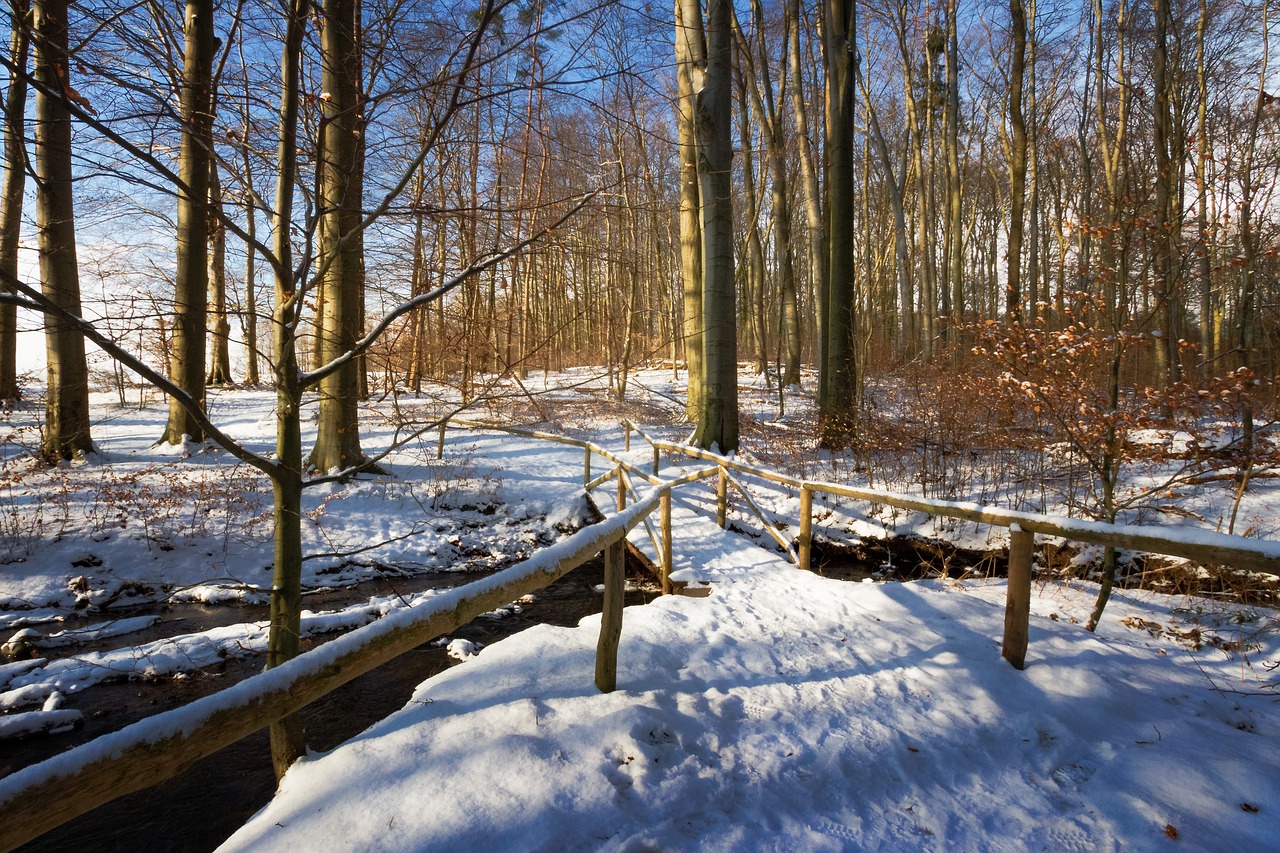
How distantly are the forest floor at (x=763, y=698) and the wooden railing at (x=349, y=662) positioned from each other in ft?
1.36

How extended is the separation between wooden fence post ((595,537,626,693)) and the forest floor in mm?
106

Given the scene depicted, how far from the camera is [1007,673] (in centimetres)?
368

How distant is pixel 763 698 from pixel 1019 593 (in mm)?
1676

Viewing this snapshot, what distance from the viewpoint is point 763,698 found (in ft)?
11.5

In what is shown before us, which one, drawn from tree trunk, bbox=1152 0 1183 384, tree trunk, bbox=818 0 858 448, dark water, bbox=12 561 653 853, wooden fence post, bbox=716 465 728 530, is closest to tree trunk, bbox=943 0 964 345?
tree trunk, bbox=1152 0 1183 384

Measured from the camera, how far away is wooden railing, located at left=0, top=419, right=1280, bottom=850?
4.41 ft

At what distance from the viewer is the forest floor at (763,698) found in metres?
2.44

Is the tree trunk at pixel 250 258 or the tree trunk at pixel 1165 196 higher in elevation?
the tree trunk at pixel 1165 196

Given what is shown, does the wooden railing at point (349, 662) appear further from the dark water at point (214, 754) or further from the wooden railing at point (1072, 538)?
the dark water at point (214, 754)

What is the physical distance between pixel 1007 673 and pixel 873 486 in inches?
249

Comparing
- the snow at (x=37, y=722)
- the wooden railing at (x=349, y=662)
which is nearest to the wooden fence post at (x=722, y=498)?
the wooden railing at (x=349, y=662)

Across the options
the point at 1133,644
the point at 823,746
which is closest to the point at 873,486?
the point at 1133,644

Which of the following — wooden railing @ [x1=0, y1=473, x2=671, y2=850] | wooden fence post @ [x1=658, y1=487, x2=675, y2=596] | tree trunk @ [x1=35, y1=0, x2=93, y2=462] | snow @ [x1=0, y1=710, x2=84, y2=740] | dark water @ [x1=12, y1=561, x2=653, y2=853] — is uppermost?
tree trunk @ [x1=35, y1=0, x2=93, y2=462]

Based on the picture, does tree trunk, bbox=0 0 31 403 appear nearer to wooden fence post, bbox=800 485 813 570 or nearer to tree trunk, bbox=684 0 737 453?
wooden fence post, bbox=800 485 813 570
